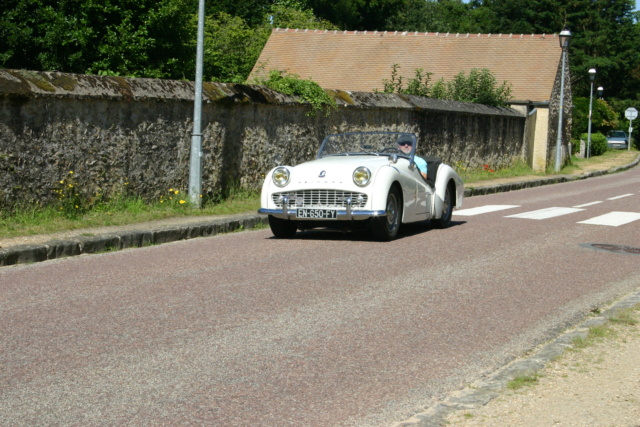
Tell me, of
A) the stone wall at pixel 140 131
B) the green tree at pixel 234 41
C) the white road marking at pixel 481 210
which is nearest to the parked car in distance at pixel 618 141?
the green tree at pixel 234 41

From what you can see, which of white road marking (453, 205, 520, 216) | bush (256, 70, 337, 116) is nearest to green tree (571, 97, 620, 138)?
white road marking (453, 205, 520, 216)

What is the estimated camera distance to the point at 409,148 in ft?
42.2

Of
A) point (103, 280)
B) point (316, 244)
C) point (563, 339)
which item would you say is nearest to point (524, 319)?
point (563, 339)

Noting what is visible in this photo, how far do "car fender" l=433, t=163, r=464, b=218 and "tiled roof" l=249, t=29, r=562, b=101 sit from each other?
2294cm

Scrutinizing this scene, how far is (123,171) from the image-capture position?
44.2ft

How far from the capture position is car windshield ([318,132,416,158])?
12773 millimetres

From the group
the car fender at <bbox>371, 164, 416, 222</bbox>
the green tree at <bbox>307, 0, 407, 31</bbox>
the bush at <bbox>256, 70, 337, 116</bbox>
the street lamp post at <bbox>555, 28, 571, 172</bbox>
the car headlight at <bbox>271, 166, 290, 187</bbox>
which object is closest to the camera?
the car fender at <bbox>371, 164, 416, 222</bbox>

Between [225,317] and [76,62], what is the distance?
77.2 feet

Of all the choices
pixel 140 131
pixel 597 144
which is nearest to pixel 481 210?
→ pixel 140 131

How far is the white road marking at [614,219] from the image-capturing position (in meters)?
14.5

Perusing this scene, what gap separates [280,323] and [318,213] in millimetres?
4761

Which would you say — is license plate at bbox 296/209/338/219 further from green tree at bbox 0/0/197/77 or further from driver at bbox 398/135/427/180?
green tree at bbox 0/0/197/77

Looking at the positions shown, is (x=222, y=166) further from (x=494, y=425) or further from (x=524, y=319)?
(x=494, y=425)

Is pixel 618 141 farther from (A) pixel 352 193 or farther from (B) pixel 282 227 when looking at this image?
(A) pixel 352 193
